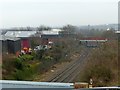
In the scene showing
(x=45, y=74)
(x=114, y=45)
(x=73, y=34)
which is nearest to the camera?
(x=114, y=45)

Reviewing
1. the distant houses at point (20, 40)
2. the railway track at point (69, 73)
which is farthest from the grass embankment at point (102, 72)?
the distant houses at point (20, 40)

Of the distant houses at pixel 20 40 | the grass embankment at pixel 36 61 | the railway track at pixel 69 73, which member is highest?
the distant houses at pixel 20 40

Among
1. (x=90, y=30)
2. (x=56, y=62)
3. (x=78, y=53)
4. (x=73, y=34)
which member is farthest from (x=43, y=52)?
(x=90, y=30)

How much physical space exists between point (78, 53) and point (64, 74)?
1.44m

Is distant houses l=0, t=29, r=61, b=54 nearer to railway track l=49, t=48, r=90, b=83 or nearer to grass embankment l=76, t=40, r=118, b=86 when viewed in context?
railway track l=49, t=48, r=90, b=83

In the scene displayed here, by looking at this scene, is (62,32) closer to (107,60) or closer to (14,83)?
(107,60)

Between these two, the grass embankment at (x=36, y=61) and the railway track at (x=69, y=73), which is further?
the railway track at (x=69, y=73)

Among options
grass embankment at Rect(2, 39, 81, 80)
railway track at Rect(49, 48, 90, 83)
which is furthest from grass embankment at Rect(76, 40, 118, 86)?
grass embankment at Rect(2, 39, 81, 80)

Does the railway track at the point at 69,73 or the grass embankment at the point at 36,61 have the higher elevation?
the grass embankment at the point at 36,61

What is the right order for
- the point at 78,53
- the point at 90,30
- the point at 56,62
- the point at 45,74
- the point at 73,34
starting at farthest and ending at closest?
1. the point at 90,30
2. the point at 73,34
3. the point at 78,53
4. the point at 56,62
5. the point at 45,74

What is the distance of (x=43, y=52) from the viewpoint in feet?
18.0

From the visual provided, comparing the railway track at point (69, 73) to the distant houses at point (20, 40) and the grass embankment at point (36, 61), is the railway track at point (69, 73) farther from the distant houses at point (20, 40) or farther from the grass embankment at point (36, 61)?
the distant houses at point (20, 40)

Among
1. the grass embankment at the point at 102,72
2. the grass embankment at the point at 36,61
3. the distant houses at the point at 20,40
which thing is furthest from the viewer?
the distant houses at the point at 20,40

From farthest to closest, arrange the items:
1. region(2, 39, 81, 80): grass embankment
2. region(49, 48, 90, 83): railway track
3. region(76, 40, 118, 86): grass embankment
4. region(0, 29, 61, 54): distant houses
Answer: region(0, 29, 61, 54): distant houses < region(49, 48, 90, 83): railway track < region(2, 39, 81, 80): grass embankment < region(76, 40, 118, 86): grass embankment
